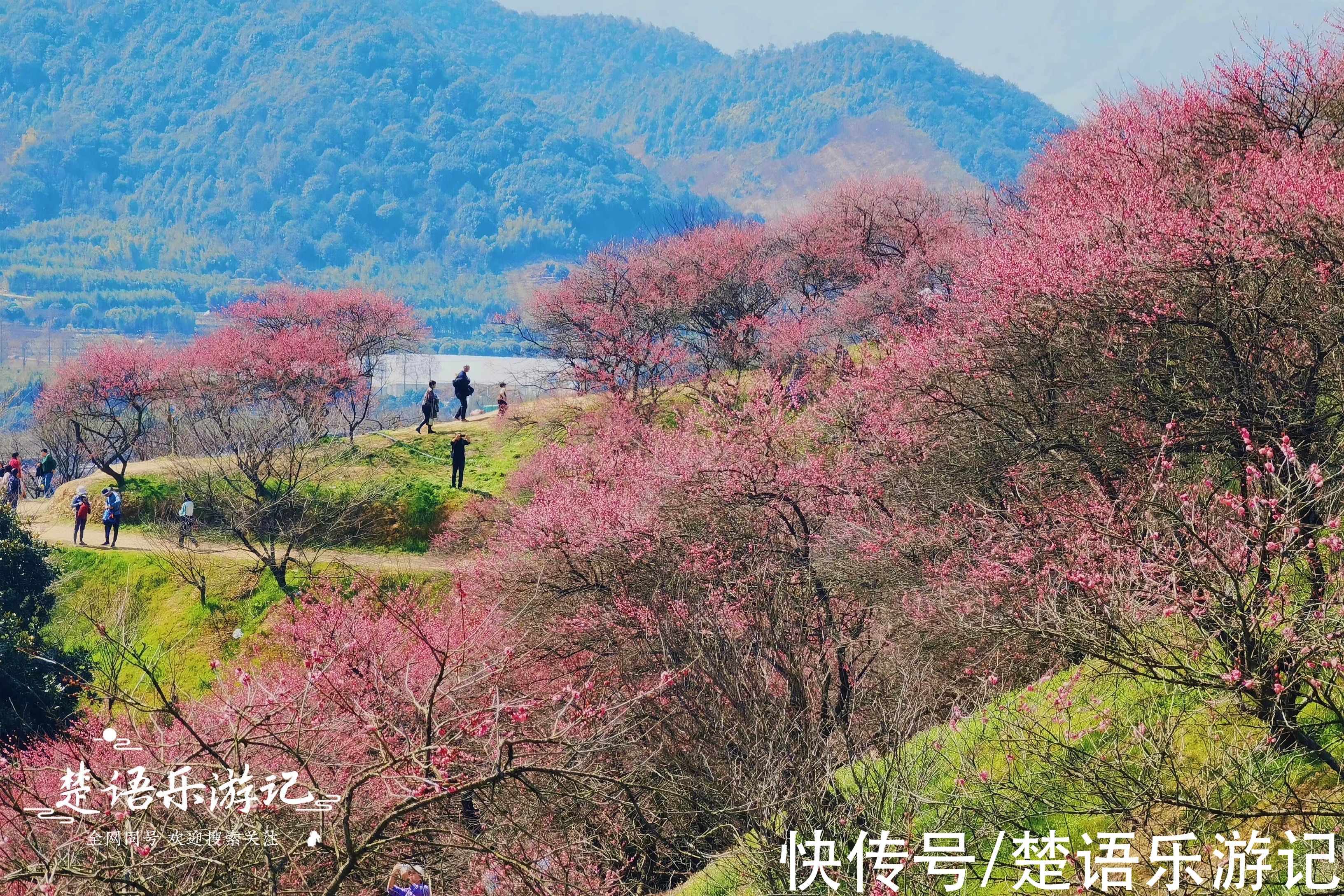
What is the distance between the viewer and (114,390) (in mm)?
40656

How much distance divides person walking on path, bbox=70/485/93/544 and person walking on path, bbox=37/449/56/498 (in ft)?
20.7

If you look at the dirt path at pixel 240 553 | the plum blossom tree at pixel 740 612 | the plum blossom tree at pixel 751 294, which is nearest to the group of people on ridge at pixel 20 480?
the dirt path at pixel 240 553

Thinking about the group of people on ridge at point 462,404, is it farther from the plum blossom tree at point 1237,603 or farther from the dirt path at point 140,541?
the plum blossom tree at point 1237,603

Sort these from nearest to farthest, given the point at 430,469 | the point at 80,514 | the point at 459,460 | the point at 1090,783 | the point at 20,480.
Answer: the point at 1090,783 → the point at 80,514 → the point at 459,460 → the point at 20,480 → the point at 430,469

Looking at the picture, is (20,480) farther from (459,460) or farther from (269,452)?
(459,460)

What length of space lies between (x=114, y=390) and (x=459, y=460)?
16550mm

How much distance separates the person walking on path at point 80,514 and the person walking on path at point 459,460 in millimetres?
10597

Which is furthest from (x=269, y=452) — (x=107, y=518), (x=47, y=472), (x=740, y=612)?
(x=740, y=612)

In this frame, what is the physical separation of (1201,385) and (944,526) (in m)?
4.02

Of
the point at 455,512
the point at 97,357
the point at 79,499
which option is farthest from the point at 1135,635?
the point at 97,357

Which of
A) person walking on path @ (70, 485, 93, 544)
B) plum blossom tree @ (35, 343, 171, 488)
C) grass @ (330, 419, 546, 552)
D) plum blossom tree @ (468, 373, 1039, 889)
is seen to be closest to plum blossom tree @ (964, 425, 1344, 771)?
plum blossom tree @ (468, 373, 1039, 889)

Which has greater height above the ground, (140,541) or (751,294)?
(751,294)

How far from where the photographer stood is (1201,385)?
12844 millimetres

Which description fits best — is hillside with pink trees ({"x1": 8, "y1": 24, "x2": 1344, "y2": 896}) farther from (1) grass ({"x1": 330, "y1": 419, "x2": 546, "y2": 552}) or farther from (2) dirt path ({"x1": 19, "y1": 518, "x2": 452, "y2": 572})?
(1) grass ({"x1": 330, "y1": 419, "x2": 546, "y2": 552})
